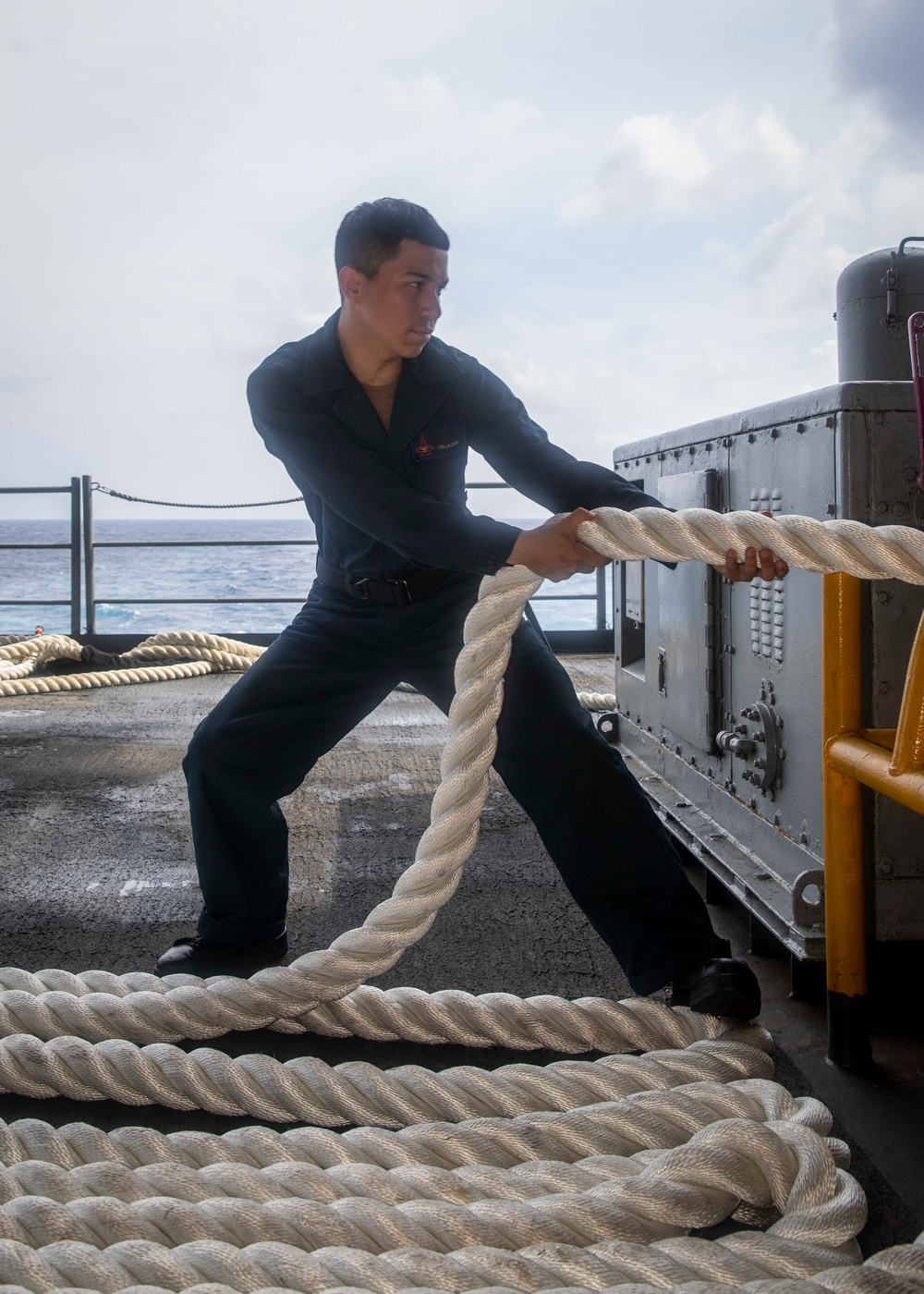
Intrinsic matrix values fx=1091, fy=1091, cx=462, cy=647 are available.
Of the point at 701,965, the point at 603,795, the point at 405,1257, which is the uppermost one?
the point at 603,795

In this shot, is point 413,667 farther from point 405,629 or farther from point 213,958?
point 213,958

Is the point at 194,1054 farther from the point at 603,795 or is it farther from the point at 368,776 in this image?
the point at 368,776

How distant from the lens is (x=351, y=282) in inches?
78.5

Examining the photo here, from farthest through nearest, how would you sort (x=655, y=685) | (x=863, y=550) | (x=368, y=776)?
(x=368, y=776) < (x=655, y=685) < (x=863, y=550)

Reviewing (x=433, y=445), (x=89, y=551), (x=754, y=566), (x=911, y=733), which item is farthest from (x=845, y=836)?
(x=89, y=551)

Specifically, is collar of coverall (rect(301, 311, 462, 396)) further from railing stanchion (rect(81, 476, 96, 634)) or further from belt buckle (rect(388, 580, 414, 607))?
railing stanchion (rect(81, 476, 96, 634))

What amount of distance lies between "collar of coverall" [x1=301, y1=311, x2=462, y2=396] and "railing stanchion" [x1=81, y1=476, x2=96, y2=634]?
16.0ft

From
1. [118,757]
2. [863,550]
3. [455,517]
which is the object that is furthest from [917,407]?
[118,757]

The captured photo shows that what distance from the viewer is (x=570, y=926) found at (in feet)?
7.69

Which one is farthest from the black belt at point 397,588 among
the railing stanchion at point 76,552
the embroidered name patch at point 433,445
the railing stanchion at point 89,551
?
the railing stanchion at point 76,552

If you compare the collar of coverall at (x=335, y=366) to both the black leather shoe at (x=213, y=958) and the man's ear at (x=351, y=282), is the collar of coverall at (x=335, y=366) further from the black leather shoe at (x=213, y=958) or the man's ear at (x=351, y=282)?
the black leather shoe at (x=213, y=958)

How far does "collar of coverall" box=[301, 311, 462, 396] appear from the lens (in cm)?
201

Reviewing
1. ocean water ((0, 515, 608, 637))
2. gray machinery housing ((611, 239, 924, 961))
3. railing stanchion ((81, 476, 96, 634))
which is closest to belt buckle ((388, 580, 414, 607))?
gray machinery housing ((611, 239, 924, 961))

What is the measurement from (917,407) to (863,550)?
0.46 metres
